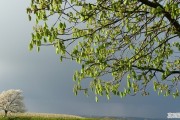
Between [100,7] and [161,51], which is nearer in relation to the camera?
[100,7]

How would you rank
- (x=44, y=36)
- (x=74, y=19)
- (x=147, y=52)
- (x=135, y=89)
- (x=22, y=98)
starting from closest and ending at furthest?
1. (x=44, y=36)
2. (x=74, y=19)
3. (x=147, y=52)
4. (x=135, y=89)
5. (x=22, y=98)

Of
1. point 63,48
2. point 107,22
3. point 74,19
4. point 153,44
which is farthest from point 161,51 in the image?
point 63,48

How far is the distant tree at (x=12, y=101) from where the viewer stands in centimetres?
9006

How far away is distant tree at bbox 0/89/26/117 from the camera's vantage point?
9006cm

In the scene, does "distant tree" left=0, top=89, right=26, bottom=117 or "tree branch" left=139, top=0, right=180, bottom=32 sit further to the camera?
"distant tree" left=0, top=89, right=26, bottom=117

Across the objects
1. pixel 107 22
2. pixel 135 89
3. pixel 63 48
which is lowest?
pixel 135 89

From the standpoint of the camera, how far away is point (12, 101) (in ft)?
301

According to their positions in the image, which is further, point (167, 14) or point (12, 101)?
point (12, 101)

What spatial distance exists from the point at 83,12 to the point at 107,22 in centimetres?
211

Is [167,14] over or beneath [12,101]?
over

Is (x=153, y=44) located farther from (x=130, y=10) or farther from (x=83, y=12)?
(x=83, y=12)

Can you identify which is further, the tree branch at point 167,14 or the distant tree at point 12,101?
the distant tree at point 12,101

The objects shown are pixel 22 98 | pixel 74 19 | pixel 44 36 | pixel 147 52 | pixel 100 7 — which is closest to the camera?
pixel 44 36

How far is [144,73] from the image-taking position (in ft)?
65.2
